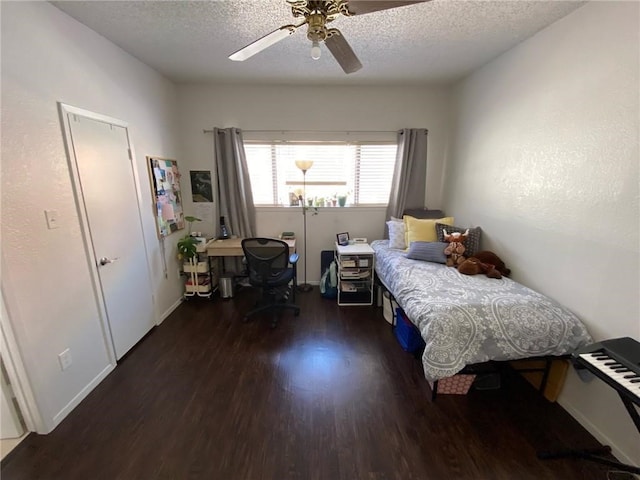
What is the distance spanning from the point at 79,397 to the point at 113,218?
137 centimetres

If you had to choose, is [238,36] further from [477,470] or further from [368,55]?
[477,470]

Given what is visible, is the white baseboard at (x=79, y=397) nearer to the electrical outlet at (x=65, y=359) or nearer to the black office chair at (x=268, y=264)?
the electrical outlet at (x=65, y=359)

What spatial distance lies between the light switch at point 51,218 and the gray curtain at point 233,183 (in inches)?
78.8

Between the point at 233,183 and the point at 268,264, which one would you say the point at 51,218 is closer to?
the point at 268,264

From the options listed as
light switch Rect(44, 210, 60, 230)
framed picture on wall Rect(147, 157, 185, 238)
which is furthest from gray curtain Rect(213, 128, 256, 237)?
light switch Rect(44, 210, 60, 230)

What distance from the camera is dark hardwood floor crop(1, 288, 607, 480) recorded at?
59.7 inches

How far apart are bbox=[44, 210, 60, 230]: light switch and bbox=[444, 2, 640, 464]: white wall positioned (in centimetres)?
349

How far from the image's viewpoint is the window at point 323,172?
376cm

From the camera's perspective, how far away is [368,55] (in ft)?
8.44

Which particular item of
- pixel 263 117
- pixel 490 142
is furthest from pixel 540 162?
pixel 263 117

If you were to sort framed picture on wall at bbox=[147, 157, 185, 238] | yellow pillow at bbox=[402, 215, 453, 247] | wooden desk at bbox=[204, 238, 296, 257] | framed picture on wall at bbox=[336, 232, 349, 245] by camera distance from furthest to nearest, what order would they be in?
framed picture on wall at bbox=[336, 232, 349, 245] → wooden desk at bbox=[204, 238, 296, 257] → yellow pillow at bbox=[402, 215, 453, 247] → framed picture on wall at bbox=[147, 157, 185, 238]

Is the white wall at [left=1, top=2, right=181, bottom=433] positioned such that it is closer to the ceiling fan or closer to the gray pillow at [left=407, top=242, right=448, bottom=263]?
the ceiling fan

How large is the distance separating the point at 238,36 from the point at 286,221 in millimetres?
2184

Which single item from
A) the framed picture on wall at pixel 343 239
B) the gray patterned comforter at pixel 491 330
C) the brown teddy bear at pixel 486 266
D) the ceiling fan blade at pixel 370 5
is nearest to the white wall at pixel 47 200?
the ceiling fan blade at pixel 370 5
